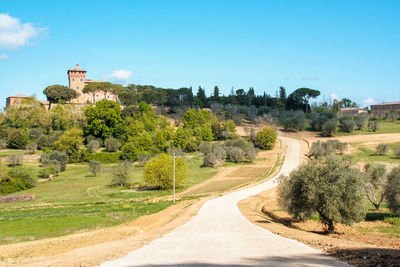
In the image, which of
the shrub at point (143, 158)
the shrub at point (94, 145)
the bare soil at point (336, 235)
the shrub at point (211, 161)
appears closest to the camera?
the bare soil at point (336, 235)

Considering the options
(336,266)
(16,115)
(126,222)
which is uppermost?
(16,115)

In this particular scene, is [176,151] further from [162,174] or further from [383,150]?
[383,150]

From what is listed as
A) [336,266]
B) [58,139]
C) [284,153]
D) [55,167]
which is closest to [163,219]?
[336,266]

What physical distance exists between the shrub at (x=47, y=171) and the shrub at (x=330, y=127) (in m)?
76.3

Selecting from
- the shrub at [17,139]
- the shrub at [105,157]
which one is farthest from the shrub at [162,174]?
the shrub at [17,139]

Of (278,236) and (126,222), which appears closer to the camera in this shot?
(278,236)

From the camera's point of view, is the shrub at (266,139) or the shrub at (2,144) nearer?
the shrub at (2,144)

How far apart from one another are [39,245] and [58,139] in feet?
238

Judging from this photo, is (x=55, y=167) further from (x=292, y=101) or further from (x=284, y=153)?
(x=292, y=101)

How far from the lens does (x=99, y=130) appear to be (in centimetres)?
9444

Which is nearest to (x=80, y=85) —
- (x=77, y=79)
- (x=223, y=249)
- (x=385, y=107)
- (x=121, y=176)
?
(x=77, y=79)

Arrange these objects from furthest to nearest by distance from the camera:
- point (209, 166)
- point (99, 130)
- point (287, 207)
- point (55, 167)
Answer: point (99, 130) → point (209, 166) → point (55, 167) → point (287, 207)

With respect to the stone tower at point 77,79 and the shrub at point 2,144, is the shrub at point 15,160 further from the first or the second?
the stone tower at point 77,79

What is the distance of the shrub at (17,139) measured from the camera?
85.8 metres
